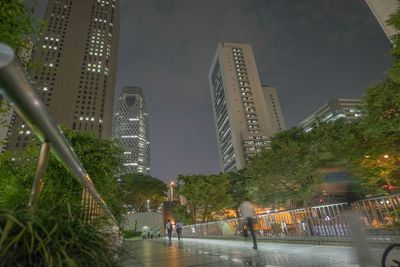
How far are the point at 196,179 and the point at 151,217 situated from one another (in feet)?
56.1


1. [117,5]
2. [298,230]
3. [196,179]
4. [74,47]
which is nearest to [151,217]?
[196,179]

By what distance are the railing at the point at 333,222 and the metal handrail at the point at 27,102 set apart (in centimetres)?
411

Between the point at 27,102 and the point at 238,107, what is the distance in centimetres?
11615

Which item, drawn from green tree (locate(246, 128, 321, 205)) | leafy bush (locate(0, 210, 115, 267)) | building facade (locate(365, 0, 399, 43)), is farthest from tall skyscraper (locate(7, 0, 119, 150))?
leafy bush (locate(0, 210, 115, 267))

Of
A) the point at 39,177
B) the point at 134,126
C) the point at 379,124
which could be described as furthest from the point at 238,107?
the point at 39,177

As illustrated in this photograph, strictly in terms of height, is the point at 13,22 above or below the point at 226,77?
below

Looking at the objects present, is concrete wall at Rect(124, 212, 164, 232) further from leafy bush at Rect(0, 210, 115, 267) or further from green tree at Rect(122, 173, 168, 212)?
leafy bush at Rect(0, 210, 115, 267)

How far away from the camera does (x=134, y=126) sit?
600 feet

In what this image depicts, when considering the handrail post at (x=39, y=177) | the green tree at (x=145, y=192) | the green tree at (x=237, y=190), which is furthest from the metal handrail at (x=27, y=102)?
the green tree at (x=145, y=192)

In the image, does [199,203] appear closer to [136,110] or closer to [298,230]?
[298,230]

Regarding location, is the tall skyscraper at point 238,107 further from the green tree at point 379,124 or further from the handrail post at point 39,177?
the handrail post at point 39,177

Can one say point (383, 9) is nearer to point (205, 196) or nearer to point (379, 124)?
point (379, 124)

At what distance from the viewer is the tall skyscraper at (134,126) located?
6998 inches

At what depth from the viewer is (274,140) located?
28.3m
